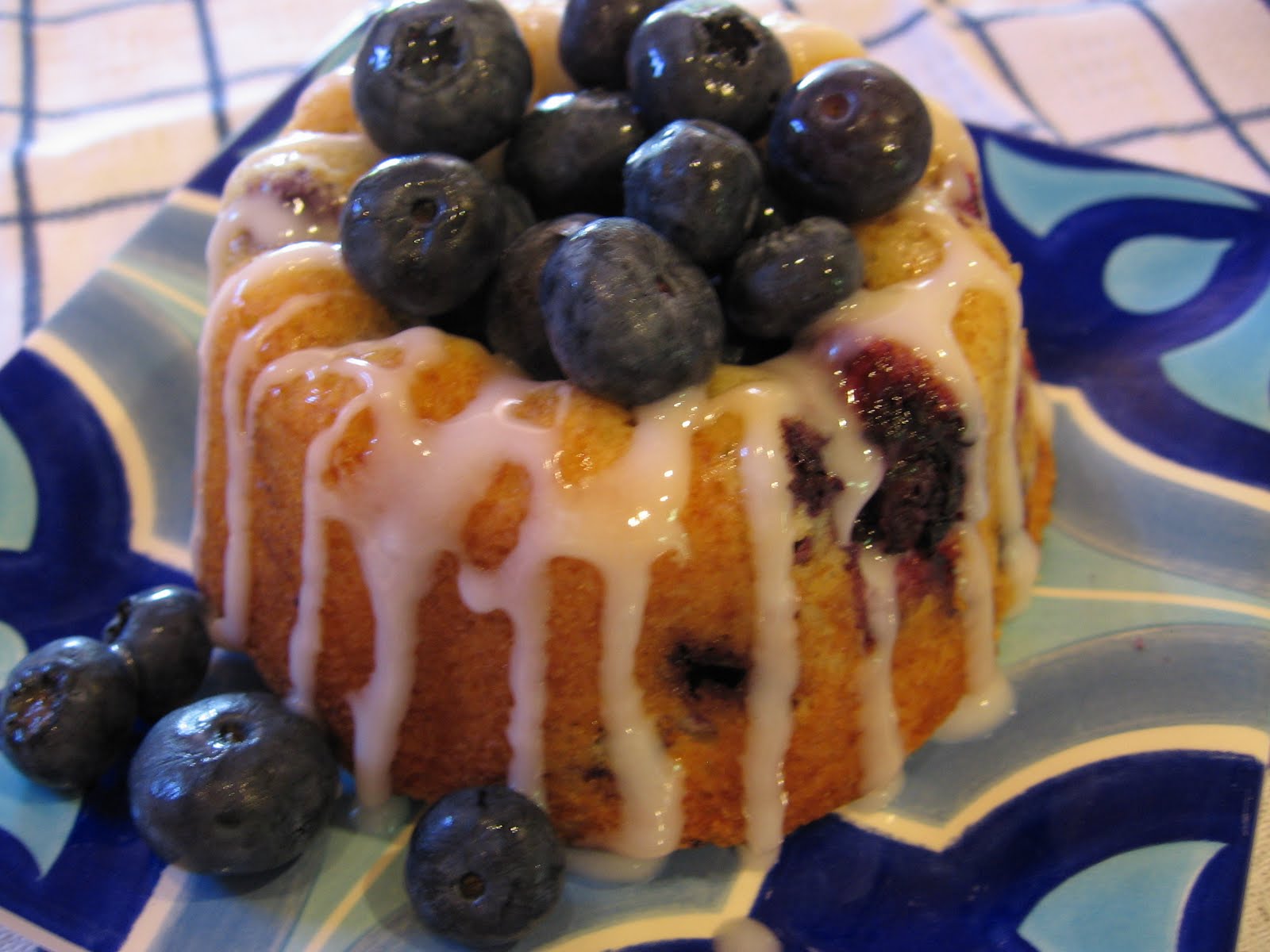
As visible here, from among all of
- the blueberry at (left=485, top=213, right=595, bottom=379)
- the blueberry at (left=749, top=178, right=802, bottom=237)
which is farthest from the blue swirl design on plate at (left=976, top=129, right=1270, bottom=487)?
the blueberry at (left=485, top=213, right=595, bottom=379)

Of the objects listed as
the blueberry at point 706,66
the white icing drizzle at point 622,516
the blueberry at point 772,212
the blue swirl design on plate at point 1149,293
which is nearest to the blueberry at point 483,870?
the white icing drizzle at point 622,516

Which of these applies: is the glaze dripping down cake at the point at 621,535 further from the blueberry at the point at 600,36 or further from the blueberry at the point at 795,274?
the blueberry at the point at 600,36

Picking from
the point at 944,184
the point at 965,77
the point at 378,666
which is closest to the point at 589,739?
the point at 378,666

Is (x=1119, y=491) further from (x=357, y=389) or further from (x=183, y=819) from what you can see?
(x=183, y=819)

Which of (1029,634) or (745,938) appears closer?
(745,938)

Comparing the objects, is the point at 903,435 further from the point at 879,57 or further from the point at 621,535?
the point at 879,57

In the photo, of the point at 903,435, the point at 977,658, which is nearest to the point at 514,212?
the point at 903,435

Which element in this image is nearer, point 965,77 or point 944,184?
point 944,184
